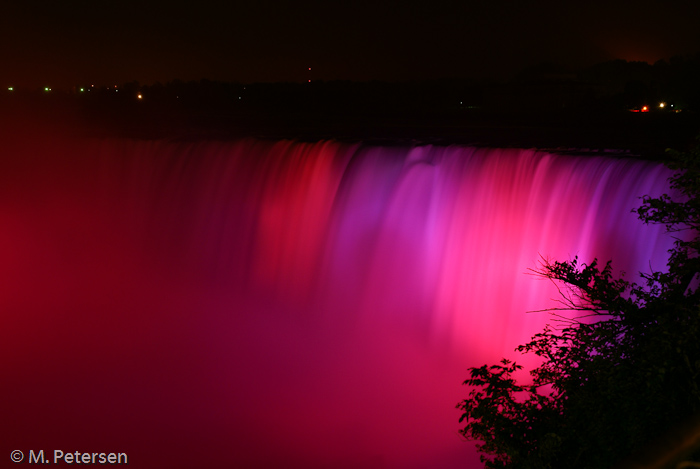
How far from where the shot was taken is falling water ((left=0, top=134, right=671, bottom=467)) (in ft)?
34.8

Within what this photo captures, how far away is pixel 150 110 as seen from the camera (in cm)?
3388

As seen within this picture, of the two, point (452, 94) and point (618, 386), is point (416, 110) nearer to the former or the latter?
point (452, 94)

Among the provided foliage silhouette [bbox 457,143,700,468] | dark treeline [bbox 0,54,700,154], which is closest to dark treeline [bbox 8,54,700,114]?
dark treeline [bbox 0,54,700,154]

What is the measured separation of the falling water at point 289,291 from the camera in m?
10.6

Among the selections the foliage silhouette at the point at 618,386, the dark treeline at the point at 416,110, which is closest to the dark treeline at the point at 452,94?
the dark treeline at the point at 416,110

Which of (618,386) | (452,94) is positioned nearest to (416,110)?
(452,94)

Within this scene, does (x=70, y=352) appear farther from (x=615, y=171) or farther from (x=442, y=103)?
(x=442, y=103)

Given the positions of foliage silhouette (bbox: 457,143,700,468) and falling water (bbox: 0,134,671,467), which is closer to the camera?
foliage silhouette (bbox: 457,143,700,468)

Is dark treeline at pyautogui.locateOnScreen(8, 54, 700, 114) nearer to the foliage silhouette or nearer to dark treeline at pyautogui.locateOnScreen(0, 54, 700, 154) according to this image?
dark treeline at pyautogui.locateOnScreen(0, 54, 700, 154)

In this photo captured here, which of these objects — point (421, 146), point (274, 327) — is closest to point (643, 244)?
point (421, 146)

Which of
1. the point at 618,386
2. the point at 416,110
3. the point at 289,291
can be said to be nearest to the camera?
the point at 618,386

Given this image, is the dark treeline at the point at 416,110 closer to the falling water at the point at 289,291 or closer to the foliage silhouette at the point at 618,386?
the falling water at the point at 289,291

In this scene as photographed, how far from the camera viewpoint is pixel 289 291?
16.0 m

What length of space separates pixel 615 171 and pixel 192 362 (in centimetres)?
884
